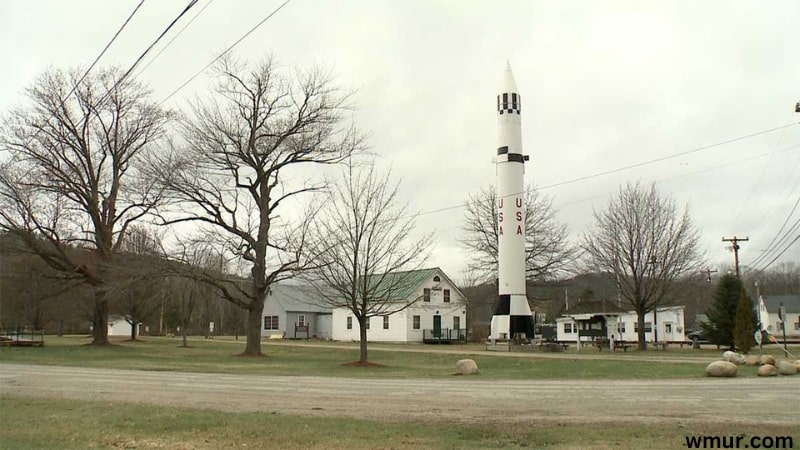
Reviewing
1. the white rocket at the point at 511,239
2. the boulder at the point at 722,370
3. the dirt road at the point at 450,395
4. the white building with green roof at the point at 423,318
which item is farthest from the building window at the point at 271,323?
the boulder at the point at 722,370

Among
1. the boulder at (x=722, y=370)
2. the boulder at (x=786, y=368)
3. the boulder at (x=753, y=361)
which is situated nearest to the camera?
the boulder at (x=722, y=370)

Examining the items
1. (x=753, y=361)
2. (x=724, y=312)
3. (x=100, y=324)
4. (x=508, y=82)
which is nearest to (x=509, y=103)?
(x=508, y=82)

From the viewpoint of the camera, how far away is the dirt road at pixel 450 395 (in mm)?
12461

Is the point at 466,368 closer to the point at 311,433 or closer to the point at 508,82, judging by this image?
the point at 311,433

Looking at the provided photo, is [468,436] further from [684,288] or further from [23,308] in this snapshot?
[23,308]

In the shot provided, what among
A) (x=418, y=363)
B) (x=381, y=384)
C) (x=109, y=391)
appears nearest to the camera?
(x=109, y=391)

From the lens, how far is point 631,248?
132 feet

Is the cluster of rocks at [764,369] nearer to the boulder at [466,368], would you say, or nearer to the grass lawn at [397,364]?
the grass lawn at [397,364]

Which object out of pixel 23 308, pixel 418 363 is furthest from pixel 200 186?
pixel 23 308

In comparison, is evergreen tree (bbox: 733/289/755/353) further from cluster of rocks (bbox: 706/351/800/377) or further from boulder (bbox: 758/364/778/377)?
boulder (bbox: 758/364/778/377)

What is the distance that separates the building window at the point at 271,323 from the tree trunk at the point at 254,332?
33260 mm

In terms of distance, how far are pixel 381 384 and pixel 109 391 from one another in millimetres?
6939

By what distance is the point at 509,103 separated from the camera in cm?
4372

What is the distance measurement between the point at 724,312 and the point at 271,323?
4408 centimetres
